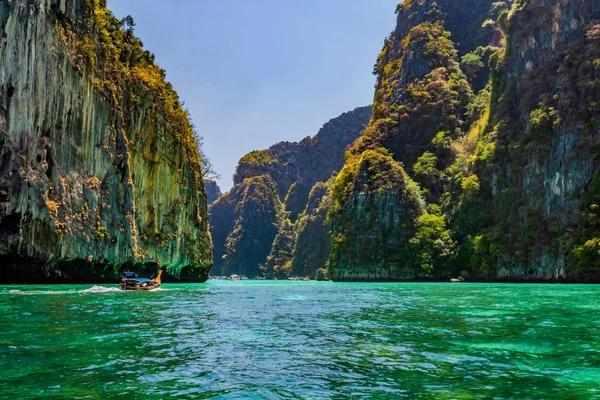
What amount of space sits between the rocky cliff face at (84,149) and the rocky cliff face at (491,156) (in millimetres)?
45614

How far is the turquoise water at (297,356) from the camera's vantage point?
29.2 feet

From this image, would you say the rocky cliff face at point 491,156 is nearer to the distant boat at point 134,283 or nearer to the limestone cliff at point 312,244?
the distant boat at point 134,283

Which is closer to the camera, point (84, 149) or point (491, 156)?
point (84, 149)

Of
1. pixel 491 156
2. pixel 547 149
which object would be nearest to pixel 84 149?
pixel 547 149

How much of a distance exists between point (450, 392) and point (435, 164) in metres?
111

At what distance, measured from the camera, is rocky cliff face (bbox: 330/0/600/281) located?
235 feet

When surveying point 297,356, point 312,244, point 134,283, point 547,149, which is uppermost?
point 547,149

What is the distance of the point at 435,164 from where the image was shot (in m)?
115

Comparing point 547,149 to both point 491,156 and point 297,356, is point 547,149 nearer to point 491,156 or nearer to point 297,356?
point 491,156

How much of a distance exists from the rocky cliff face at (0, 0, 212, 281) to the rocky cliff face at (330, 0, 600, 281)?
45.6 m

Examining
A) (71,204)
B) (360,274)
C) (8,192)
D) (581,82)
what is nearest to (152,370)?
(8,192)

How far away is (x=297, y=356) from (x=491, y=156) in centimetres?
8571

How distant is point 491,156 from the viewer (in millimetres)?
90375

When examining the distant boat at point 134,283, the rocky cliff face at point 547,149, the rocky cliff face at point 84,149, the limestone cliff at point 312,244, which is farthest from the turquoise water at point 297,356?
the limestone cliff at point 312,244
